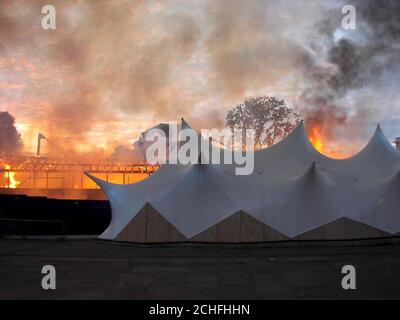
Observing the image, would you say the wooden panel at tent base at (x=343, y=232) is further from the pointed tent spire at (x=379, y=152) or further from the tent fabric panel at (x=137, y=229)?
Result: the tent fabric panel at (x=137, y=229)

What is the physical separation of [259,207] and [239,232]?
4.07ft

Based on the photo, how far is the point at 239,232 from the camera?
48.7 ft

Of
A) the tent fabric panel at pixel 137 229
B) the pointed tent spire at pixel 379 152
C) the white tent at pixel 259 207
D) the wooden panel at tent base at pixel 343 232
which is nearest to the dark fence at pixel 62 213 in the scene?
the white tent at pixel 259 207

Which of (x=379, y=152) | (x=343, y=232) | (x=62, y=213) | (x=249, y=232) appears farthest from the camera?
(x=62, y=213)

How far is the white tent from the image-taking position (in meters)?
14.9

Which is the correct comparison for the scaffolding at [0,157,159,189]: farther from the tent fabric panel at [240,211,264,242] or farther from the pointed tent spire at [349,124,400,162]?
the tent fabric panel at [240,211,264,242]

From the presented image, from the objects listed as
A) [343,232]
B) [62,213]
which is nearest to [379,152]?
[343,232]

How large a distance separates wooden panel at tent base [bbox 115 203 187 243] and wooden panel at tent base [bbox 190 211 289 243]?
2.68 feet

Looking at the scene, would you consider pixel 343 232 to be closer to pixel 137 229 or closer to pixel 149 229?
pixel 149 229

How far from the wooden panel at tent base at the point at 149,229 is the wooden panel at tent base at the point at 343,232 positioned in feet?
14.2

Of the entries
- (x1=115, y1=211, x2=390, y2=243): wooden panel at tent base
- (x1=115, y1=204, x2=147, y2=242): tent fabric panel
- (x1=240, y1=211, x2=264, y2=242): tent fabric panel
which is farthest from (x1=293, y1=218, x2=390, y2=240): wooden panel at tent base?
(x1=115, y1=204, x2=147, y2=242): tent fabric panel

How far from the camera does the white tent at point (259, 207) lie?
14.9m

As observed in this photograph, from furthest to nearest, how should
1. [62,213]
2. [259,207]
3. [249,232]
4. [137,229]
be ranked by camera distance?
[62,213]
[137,229]
[259,207]
[249,232]
